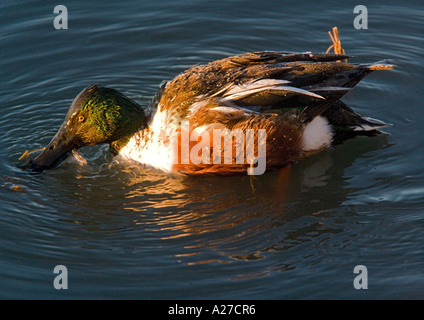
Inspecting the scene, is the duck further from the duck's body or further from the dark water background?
the dark water background

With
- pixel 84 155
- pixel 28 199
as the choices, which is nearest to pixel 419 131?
pixel 84 155

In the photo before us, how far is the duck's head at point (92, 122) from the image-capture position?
644 centimetres

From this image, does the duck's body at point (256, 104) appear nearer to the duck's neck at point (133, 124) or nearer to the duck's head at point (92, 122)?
the duck's neck at point (133, 124)

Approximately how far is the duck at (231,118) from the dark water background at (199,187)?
0.69 ft

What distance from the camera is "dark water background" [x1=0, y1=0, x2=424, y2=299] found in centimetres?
509

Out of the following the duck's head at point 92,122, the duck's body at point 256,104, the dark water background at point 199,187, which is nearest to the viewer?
the dark water background at point 199,187

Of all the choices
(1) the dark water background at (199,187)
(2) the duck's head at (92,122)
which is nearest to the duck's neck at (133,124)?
(2) the duck's head at (92,122)

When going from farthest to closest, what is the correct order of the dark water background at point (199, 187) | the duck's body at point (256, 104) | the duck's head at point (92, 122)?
the duck's head at point (92, 122) → the duck's body at point (256, 104) → the dark water background at point (199, 187)

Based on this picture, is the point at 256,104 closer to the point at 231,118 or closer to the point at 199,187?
the point at 231,118

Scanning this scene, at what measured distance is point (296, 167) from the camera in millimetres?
6500

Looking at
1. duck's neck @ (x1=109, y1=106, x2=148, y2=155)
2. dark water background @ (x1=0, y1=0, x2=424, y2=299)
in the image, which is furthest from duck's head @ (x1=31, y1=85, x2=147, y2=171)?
dark water background @ (x1=0, y1=0, x2=424, y2=299)

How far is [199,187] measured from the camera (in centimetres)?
628

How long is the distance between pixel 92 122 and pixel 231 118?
54.1 inches

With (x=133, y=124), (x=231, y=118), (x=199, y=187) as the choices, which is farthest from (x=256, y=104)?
(x=133, y=124)
